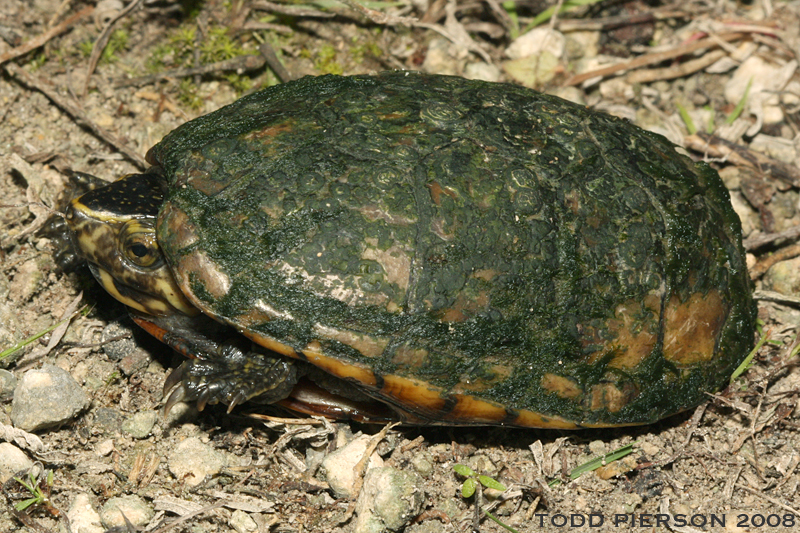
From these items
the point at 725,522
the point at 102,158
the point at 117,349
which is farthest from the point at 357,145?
the point at 725,522

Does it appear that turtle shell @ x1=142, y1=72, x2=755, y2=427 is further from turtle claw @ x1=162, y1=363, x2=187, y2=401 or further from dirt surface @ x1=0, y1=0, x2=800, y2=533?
turtle claw @ x1=162, y1=363, x2=187, y2=401

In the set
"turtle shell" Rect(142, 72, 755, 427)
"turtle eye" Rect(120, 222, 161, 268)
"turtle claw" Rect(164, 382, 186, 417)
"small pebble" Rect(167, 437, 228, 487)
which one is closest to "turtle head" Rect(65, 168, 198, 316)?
"turtle eye" Rect(120, 222, 161, 268)

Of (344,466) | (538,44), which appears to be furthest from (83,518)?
(538,44)

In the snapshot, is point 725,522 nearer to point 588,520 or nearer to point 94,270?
point 588,520

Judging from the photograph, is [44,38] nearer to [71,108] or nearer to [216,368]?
[71,108]

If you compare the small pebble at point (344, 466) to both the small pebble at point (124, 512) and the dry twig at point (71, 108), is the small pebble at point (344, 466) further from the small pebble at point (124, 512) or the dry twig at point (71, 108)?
the dry twig at point (71, 108)

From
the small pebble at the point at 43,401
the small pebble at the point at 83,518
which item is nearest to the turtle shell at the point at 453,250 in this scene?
the small pebble at the point at 43,401
